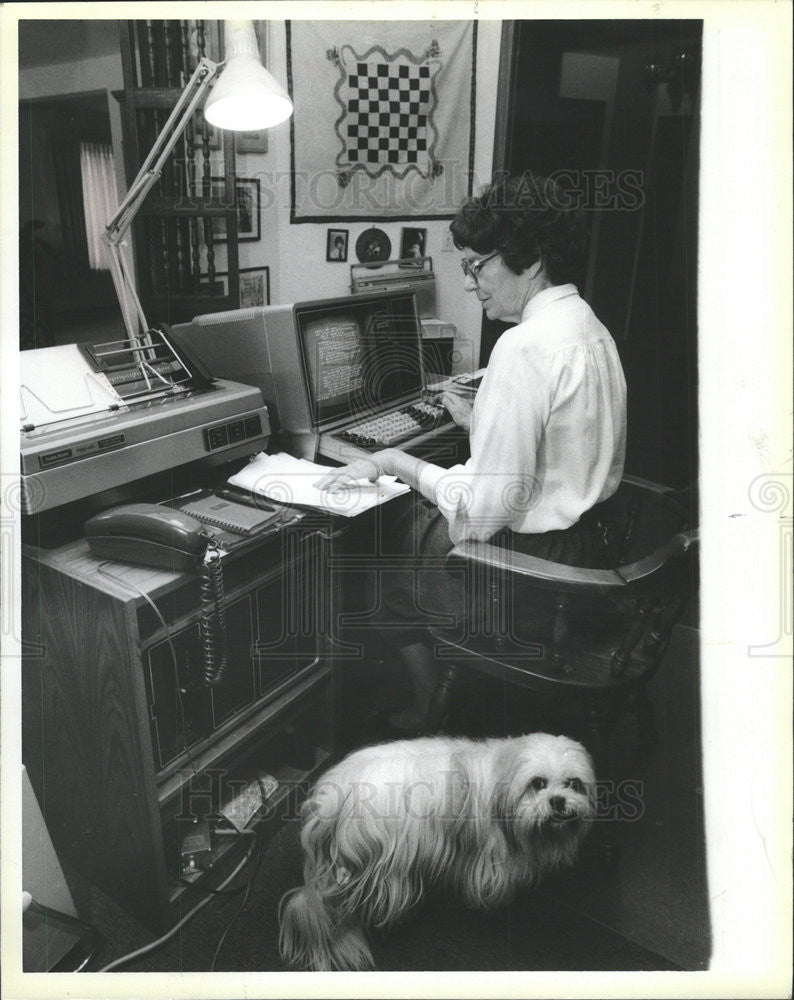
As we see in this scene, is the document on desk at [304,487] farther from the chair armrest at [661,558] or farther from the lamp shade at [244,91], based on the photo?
the lamp shade at [244,91]

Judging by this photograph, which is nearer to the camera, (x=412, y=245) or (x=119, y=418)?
(x=119, y=418)

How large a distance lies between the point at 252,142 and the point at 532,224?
113cm

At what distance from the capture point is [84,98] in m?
2.00

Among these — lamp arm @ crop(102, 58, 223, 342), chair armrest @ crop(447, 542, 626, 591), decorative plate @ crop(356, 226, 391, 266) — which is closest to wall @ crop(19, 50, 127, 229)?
lamp arm @ crop(102, 58, 223, 342)

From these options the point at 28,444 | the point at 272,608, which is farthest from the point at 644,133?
the point at 28,444

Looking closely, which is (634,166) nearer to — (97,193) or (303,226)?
(303,226)

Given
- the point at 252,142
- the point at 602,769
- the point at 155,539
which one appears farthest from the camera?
the point at 252,142

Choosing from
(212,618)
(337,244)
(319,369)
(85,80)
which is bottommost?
(212,618)

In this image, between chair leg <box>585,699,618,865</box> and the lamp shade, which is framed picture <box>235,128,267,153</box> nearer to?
the lamp shade

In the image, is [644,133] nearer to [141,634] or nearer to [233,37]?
[233,37]

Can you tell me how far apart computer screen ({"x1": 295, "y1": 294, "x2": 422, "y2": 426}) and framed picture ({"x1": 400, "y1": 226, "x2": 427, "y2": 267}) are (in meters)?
0.18

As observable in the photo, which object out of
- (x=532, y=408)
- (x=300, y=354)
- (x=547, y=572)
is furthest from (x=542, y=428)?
(x=300, y=354)

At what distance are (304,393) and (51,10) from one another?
90 centimetres

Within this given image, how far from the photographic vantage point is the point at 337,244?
2.12 meters
